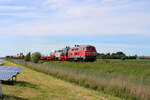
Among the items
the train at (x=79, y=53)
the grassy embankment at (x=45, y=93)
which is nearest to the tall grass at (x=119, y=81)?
the grassy embankment at (x=45, y=93)

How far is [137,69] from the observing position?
24.2 m

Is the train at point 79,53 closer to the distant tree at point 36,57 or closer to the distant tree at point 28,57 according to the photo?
the distant tree at point 36,57

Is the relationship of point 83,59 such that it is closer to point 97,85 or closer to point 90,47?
point 90,47

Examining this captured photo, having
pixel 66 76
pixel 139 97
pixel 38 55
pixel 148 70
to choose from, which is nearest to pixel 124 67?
pixel 148 70

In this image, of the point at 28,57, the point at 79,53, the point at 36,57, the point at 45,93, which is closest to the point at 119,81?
the point at 45,93

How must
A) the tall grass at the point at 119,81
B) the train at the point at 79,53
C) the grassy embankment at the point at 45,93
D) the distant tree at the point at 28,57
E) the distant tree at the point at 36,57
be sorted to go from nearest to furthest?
the grassy embankment at the point at 45,93 → the tall grass at the point at 119,81 → the train at the point at 79,53 → the distant tree at the point at 36,57 → the distant tree at the point at 28,57

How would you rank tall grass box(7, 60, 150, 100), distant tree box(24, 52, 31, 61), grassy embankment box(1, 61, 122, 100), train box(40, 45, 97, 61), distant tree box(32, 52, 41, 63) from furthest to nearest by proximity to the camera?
1. distant tree box(24, 52, 31, 61)
2. distant tree box(32, 52, 41, 63)
3. train box(40, 45, 97, 61)
4. tall grass box(7, 60, 150, 100)
5. grassy embankment box(1, 61, 122, 100)

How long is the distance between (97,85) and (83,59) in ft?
76.0

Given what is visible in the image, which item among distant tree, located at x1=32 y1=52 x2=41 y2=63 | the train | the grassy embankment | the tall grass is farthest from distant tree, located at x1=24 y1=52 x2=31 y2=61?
the grassy embankment

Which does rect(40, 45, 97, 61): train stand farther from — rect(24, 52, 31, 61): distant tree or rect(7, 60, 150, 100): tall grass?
rect(24, 52, 31, 61): distant tree

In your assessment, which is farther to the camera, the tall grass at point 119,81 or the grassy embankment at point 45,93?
the tall grass at point 119,81

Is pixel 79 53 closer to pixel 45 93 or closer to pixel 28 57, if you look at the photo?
pixel 45 93

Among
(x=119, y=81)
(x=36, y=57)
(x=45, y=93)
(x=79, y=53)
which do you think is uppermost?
(x=79, y=53)

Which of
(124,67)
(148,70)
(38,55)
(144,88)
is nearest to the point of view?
(144,88)
